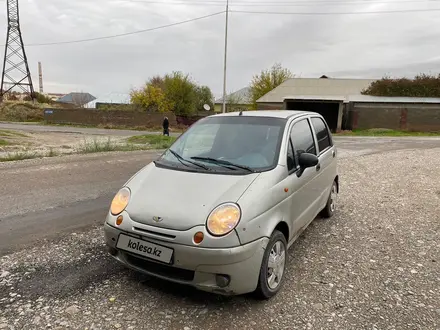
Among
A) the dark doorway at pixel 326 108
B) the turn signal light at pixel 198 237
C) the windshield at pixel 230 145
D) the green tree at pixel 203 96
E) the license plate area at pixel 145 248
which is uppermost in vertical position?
the green tree at pixel 203 96

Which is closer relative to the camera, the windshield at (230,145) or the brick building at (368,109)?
the windshield at (230,145)

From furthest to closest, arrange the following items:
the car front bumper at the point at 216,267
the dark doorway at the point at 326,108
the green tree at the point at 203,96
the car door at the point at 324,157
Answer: the green tree at the point at 203,96 → the dark doorway at the point at 326,108 → the car door at the point at 324,157 → the car front bumper at the point at 216,267

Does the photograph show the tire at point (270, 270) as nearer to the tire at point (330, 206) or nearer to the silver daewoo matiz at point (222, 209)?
the silver daewoo matiz at point (222, 209)

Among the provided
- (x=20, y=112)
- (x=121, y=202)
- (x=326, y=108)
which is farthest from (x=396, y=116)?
(x=20, y=112)

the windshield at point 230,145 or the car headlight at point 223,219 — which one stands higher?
the windshield at point 230,145

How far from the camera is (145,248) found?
2.78 meters

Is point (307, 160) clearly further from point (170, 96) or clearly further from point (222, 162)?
point (170, 96)

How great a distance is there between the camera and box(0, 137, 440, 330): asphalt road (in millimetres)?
2723

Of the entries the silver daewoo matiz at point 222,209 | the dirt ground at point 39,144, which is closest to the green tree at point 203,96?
the dirt ground at point 39,144

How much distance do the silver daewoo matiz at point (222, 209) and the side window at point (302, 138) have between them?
26mm

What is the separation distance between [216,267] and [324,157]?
265 cm

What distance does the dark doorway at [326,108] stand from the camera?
1248 inches

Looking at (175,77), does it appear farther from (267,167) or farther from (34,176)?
(267,167)

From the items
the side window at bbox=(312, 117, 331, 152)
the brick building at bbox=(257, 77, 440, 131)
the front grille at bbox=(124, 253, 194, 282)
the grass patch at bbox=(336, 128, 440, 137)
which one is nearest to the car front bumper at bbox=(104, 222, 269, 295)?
the front grille at bbox=(124, 253, 194, 282)
